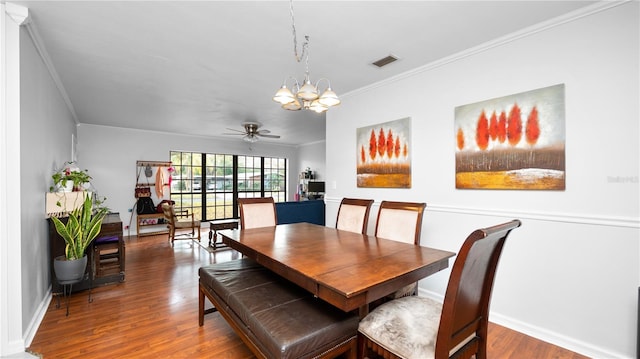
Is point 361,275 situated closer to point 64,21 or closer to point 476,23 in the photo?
point 476,23

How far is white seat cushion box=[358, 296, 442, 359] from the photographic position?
1298mm

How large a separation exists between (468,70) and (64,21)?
11.5 ft

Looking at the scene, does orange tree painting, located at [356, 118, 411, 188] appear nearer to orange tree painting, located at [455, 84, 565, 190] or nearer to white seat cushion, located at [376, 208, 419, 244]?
orange tree painting, located at [455, 84, 565, 190]

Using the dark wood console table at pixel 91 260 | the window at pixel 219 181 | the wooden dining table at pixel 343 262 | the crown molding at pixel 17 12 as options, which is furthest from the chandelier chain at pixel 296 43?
the window at pixel 219 181

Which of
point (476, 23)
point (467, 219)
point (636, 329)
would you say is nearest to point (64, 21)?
point (476, 23)

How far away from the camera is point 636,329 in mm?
1858

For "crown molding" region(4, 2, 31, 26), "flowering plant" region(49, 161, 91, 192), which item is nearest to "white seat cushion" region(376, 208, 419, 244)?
"crown molding" region(4, 2, 31, 26)

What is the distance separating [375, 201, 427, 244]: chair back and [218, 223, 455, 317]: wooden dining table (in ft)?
0.82

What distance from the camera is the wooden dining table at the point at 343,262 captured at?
1.35 metres

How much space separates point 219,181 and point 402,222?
6.57 meters

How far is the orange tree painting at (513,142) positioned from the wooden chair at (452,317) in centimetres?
126

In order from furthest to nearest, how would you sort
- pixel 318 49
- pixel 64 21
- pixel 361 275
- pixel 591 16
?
pixel 318 49 < pixel 64 21 < pixel 591 16 < pixel 361 275

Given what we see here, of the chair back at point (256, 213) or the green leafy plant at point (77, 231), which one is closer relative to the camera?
the green leafy plant at point (77, 231)

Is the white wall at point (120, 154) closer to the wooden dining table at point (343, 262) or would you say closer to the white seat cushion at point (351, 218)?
the wooden dining table at point (343, 262)
